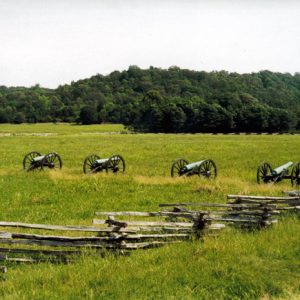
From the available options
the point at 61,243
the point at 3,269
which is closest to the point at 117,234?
the point at 61,243

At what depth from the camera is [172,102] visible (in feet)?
339

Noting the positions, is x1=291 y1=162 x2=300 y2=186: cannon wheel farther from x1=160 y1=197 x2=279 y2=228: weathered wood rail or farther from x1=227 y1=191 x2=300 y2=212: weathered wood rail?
x1=160 y1=197 x2=279 y2=228: weathered wood rail

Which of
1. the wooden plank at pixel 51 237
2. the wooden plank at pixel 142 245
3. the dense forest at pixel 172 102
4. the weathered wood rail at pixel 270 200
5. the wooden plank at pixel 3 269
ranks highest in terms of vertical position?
the dense forest at pixel 172 102

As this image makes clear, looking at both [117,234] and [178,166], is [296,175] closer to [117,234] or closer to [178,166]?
[178,166]

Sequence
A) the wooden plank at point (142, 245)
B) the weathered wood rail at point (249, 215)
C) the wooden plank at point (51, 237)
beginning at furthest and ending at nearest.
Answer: the weathered wood rail at point (249, 215), the wooden plank at point (142, 245), the wooden plank at point (51, 237)

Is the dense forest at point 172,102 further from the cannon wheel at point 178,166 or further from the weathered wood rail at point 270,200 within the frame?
the weathered wood rail at point 270,200

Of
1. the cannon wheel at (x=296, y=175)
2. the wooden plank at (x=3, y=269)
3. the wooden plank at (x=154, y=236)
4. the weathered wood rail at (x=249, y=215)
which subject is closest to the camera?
the wooden plank at (x=3, y=269)

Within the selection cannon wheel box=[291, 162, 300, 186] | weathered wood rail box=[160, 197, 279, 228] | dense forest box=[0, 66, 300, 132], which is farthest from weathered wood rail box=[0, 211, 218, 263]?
dense forest box=[0, 66, 300, 132]

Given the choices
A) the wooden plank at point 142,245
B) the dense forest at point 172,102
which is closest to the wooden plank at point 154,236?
the wooden plank at point 142,245

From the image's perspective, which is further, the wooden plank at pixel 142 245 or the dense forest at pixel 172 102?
the dense forest at pixel 172 102

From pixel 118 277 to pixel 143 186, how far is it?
34.0 feet

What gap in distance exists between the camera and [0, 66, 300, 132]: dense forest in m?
95.0

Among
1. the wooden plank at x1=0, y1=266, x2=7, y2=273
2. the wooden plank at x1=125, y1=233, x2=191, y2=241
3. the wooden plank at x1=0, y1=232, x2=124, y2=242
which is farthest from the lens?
the wooden plank at x1=125, y1=233, x2=191, y2=241

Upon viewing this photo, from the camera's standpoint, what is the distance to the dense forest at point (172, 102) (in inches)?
3740
